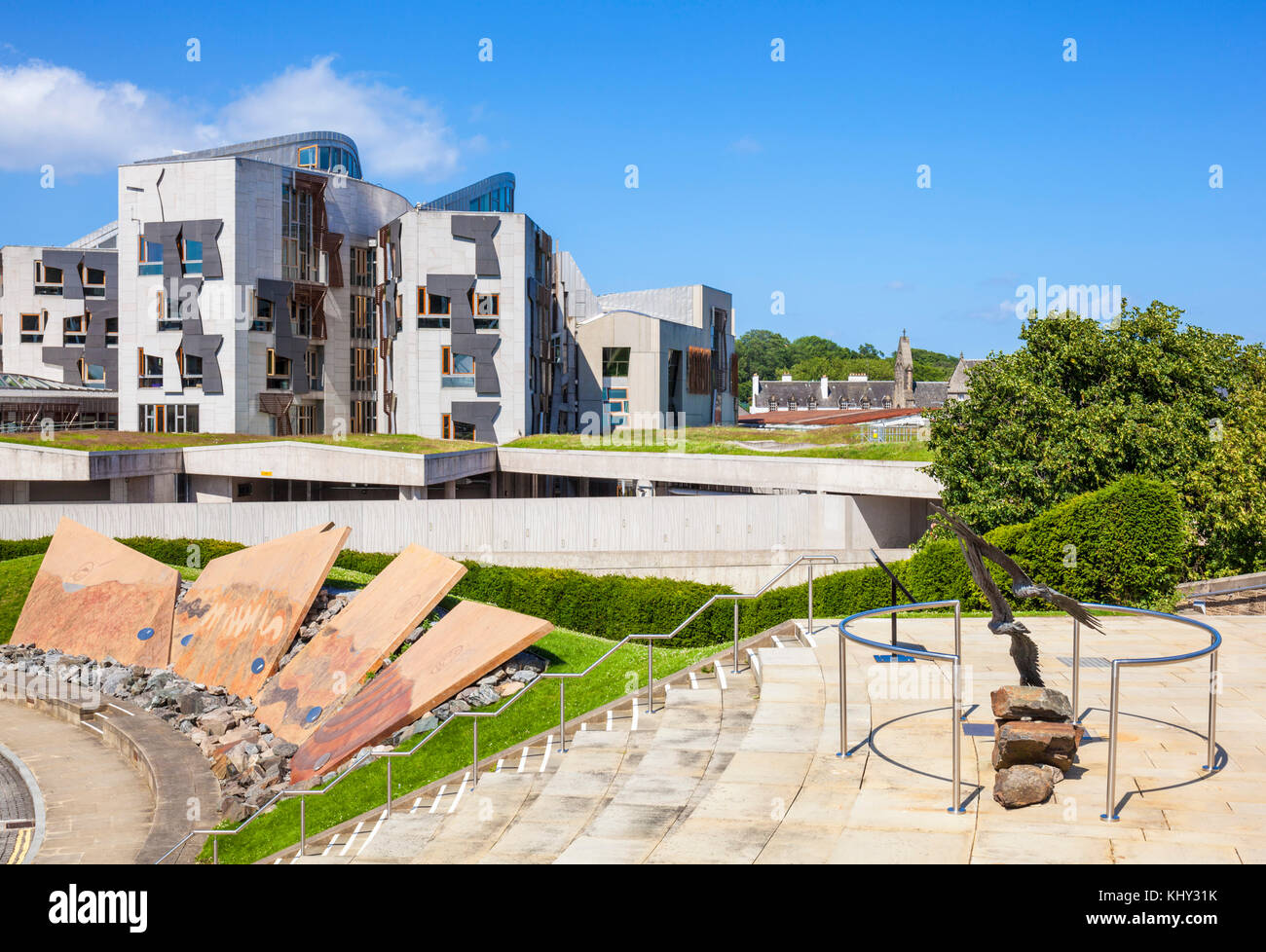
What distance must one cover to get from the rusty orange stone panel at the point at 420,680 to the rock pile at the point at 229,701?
328mm

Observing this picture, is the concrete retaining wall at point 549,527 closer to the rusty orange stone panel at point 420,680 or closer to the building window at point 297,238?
the rusty orange stone panel at point 420,680

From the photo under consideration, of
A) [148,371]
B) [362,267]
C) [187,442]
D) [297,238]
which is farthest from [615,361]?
[187,442]

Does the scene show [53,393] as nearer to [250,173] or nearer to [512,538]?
[250,173]

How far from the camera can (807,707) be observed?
1291 centimetres

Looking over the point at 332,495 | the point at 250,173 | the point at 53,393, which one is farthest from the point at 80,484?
the point at 53,393

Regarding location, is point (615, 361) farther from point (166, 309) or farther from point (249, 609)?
point (249, 609)

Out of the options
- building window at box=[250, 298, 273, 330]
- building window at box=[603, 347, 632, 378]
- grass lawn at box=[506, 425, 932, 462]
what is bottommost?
grass lawn at box=[506, 425, 932, 462]

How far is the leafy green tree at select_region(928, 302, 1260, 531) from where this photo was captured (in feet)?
81.2

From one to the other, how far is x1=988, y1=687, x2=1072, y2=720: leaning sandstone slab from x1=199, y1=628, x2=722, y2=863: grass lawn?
24.2 feet

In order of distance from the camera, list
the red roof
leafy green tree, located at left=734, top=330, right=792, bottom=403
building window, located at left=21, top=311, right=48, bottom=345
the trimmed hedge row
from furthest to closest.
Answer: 1. leafy green tree, located at left=734, top=330, right=792, bottom=403
2. building window, located at left=21, top=311, right=48, bottom=345
3. the red roof
4. the trimmed hedge row

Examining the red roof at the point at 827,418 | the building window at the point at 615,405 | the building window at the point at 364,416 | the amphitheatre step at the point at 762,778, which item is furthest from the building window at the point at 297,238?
the amphitheatre step at the point at 762,778

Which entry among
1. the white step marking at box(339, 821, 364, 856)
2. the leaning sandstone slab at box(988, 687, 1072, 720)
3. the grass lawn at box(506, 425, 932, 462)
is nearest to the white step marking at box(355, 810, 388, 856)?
the white step marking at box(339, 821, 364, 856)

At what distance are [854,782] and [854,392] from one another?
11175 cm

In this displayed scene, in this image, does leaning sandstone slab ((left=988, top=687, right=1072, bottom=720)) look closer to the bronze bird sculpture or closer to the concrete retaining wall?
the bronze bird sculpture
